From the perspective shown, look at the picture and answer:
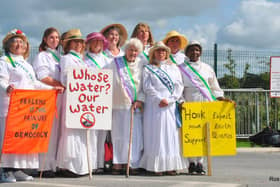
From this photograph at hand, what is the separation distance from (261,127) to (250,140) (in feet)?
2.06

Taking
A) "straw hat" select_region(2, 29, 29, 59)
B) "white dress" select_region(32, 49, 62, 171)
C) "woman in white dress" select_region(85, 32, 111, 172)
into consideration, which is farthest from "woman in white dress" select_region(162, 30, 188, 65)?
"straw hat" select_region(2, 29, 29, 59)

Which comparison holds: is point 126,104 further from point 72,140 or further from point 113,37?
point 113,37

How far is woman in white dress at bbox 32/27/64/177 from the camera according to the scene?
7.14 metres

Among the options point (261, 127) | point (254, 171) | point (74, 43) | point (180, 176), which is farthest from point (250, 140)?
point (74, 43)

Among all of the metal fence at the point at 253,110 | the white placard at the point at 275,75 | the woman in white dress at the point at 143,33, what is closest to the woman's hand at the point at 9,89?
the woman in white dress at the point at 143,33

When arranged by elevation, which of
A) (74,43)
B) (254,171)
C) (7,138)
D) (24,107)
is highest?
(74,43)

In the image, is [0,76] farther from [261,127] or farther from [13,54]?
[261,127]

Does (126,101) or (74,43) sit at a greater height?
(74,43)

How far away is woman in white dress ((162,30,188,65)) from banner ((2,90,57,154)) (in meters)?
2.19

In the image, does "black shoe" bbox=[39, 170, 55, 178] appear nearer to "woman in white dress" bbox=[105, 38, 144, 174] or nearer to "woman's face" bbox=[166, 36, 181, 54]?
"woman in white dress" bbox=[105, 38, 144, 174]

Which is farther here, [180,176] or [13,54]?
[180,176]

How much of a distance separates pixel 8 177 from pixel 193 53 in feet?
10.8

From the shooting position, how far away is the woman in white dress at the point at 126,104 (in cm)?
740

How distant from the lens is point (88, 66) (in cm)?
745
